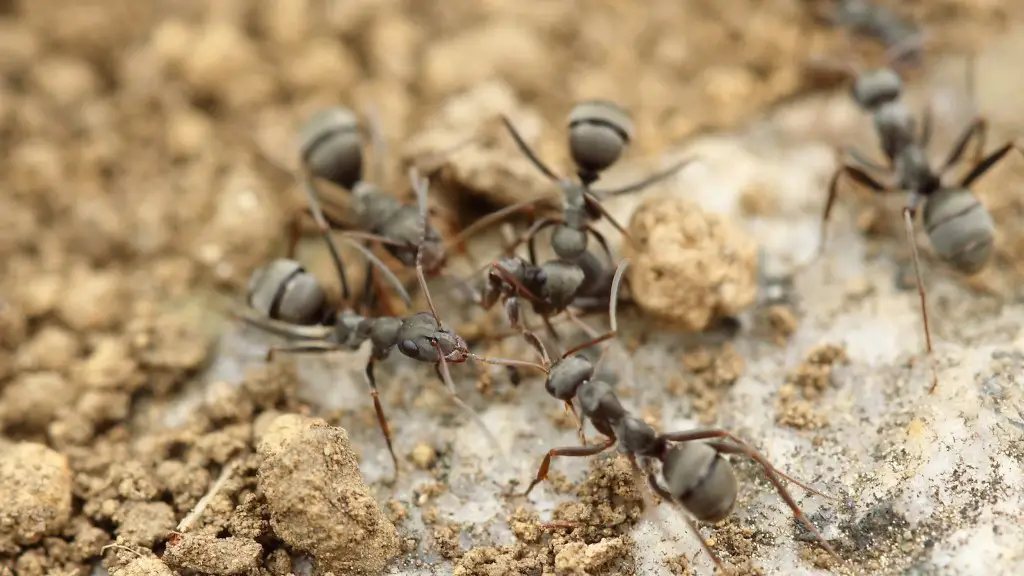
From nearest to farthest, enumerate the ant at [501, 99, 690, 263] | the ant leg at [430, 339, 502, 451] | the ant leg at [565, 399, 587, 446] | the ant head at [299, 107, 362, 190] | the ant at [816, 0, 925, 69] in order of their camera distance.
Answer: the ant leg at [565, 399, 587, 446], the ant leg at [430, 339, 502, 451], the ant at [501, 99, 690, 263], the ant head at [299, 107, 362, 190], the ant at [816, 0, 925, 69]

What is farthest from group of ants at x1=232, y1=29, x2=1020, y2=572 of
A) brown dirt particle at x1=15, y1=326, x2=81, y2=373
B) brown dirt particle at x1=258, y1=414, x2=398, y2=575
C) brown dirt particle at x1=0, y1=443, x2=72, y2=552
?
brown dirt particle at x1=0, y1=443, x2=72, y2=552

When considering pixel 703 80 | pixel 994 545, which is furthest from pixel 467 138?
pixel 994 545

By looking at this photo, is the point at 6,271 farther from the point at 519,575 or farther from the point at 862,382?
the point at 862,382

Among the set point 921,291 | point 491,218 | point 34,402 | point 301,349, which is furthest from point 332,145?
point 921,291

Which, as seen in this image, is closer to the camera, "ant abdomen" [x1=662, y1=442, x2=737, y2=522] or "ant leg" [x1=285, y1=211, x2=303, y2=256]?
"ant abdomen" [x1=662, y1=442, x2=737, y2=522]

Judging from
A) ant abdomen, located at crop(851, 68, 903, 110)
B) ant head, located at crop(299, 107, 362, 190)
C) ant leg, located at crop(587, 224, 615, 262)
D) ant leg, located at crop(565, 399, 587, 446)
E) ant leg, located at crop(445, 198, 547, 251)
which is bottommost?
ant leg, located at crop(565, 399, 587, 446)

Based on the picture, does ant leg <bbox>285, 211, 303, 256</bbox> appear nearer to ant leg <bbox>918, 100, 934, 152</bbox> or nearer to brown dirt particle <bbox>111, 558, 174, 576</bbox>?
brown dirt particle <bbox>111, 558, 174, 576</bbox>
